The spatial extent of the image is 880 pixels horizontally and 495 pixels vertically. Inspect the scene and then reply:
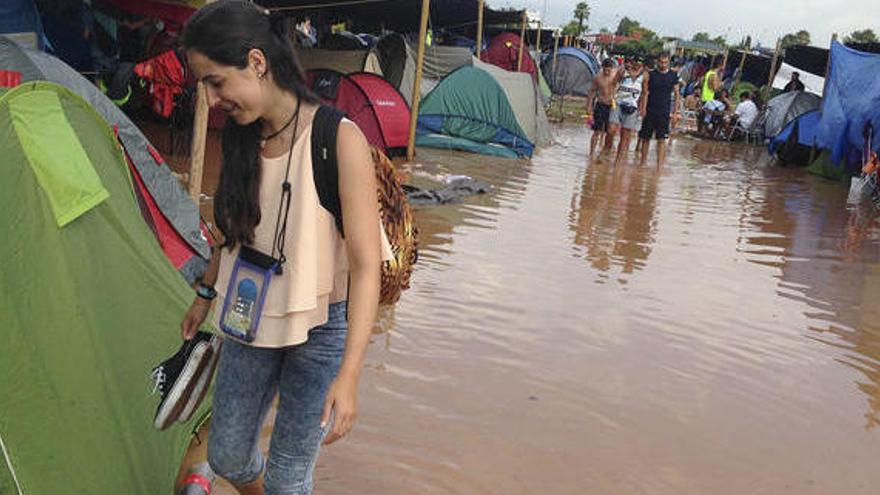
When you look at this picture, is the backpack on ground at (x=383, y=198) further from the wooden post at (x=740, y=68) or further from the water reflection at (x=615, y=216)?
the wooden post at (x=740, y=68)

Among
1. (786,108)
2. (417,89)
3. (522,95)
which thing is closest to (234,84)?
(417,89)

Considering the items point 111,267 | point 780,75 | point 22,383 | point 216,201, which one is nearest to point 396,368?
point 111,267

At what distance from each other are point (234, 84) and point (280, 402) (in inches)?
32.6

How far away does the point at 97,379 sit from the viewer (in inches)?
107

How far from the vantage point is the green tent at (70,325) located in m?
2.57

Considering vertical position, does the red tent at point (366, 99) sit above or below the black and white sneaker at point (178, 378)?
above

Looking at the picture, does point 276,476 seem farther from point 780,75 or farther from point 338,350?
Result: point 780,75

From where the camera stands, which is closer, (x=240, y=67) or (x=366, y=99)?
(x=240, y=67)

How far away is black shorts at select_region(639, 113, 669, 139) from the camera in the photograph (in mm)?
12719

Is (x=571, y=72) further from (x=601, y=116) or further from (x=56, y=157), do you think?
(x=56, y=157)

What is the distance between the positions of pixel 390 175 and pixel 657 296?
425 cm

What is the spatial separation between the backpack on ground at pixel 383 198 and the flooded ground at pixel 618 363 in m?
1.34

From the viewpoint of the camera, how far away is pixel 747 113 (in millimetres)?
19812

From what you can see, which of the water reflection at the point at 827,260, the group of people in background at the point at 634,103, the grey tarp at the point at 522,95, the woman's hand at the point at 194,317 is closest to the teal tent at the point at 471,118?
the grey tarp at the point at 522,95
